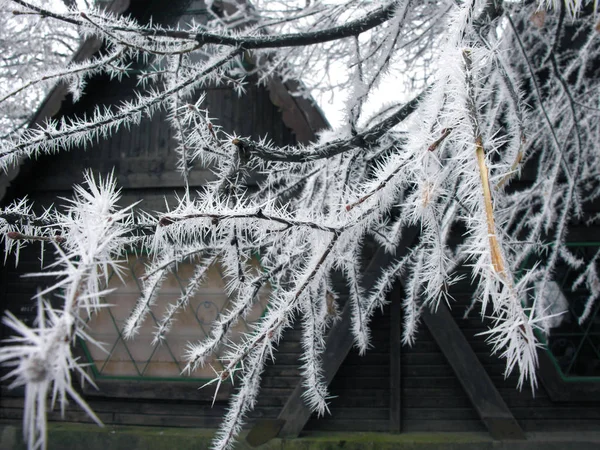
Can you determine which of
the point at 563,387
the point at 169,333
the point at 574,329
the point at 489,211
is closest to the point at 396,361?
the point at 563,387

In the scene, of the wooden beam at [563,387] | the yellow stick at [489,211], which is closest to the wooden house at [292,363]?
the wooden beam at [563,387]

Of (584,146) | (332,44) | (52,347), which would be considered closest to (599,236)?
(584,146)

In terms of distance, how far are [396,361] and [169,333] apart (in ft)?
5.87

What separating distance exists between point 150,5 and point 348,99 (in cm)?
333

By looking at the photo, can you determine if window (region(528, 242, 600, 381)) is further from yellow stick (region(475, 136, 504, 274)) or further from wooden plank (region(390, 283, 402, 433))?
yellow stick (region(475, 136, 504, 274))

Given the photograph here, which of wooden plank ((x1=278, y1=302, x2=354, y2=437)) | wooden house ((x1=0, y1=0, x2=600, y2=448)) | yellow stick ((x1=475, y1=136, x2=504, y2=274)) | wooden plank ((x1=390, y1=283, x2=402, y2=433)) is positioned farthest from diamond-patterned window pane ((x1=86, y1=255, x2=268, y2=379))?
yellow stick ((x1=475, y1=136, x2=504, y2=274))

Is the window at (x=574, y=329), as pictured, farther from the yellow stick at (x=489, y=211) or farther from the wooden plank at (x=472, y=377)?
the yellow stick at (x=489, y=211)

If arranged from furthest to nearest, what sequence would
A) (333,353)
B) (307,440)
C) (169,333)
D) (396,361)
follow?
(169,333)
(396,361)
(333,353)
(307,440)

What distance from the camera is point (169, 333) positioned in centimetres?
431

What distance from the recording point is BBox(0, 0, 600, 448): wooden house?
3.77 metres

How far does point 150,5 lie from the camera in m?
4.57

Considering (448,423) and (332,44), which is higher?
(332,44)

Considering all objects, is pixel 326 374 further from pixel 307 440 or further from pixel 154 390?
pixel 154 390

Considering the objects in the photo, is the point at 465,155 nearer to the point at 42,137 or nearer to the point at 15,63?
the point at 42,137
